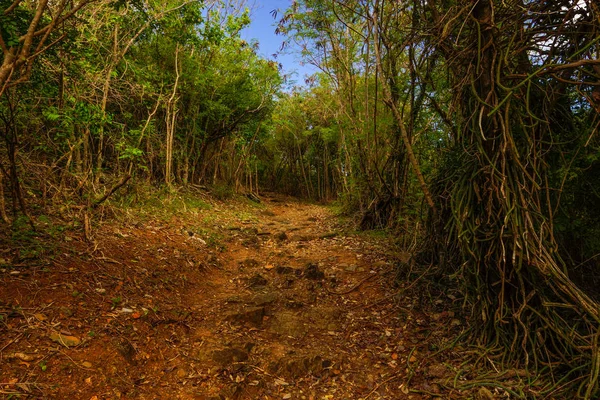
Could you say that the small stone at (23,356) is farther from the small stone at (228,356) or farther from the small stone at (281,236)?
the small stone at (281,236)

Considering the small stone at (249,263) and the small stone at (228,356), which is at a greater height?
the small stone at (249,263)

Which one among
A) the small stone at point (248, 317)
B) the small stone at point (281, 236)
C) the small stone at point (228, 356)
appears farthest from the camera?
the small stone at point (281, 236)

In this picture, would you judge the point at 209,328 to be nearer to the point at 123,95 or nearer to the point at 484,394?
the point at 484,394

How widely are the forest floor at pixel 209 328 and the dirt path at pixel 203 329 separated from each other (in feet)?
0.04

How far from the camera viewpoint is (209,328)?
338 cm

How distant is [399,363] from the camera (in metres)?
2.91

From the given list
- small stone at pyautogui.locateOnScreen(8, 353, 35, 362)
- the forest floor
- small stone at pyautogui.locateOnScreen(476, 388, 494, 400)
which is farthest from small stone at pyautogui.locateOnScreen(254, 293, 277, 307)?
small stone at pyautogui.locateOnScreen(476, 388, 494, 400)

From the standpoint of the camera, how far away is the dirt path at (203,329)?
94.7 inches

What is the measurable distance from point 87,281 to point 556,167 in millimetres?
4540

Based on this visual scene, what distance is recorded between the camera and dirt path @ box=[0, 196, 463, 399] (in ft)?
7.89

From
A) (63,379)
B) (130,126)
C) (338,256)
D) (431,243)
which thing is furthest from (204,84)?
(63,379)

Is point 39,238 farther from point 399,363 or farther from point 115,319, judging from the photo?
point 399,363

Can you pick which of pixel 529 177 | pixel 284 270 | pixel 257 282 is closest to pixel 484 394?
pixel 529 177

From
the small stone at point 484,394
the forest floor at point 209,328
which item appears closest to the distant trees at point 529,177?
the small stone at point 484,394
